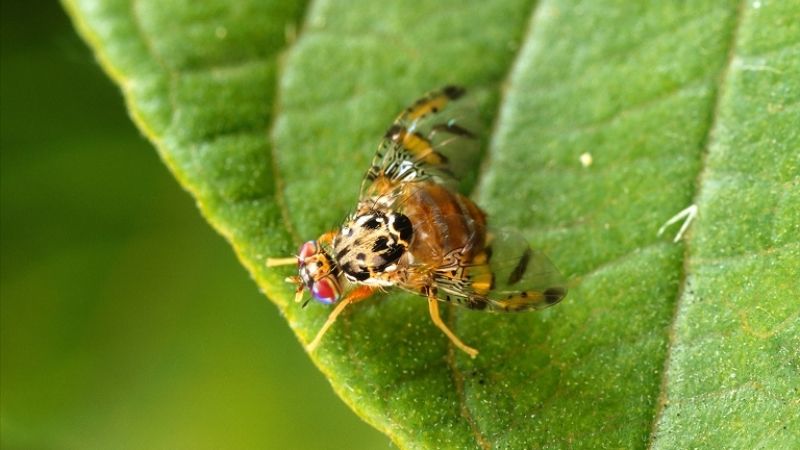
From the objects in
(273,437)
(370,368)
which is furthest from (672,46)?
(273,437)

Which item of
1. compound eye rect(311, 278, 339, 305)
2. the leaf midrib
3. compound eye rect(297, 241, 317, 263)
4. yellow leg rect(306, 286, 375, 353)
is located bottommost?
the leaf midrib

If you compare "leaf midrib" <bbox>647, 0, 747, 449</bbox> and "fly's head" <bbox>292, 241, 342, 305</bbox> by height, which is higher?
"fly's head" <bbox>292, 241, 342, 305</bbox>

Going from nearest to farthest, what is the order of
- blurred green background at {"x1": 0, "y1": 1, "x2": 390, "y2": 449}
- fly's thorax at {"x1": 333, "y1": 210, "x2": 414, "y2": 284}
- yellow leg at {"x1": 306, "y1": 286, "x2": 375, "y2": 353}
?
yellow leg at {"x1": 306, "y1": 286, "x2": 375, "y2": 353}
fly's thorax at {"x1": 333, "y1": 210, "x2": 414, "y2": 284}
blurred green background at {"x1": 0, "y1": 1, "x2": 390, "y2": 449}

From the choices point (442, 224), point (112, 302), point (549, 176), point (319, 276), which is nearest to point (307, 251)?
point (319, 276)

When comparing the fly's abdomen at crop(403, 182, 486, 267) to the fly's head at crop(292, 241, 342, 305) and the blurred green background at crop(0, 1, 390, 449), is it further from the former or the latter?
the blurred green background at crop(0, 1, 390, 449)

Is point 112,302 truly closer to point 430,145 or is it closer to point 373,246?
point 373,246

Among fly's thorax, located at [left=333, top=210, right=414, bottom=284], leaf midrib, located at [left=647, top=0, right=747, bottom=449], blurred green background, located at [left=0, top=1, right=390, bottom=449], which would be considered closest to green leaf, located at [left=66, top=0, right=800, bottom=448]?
leaf midrib, located at [left=647, top=0, right=747, bottom=449]
